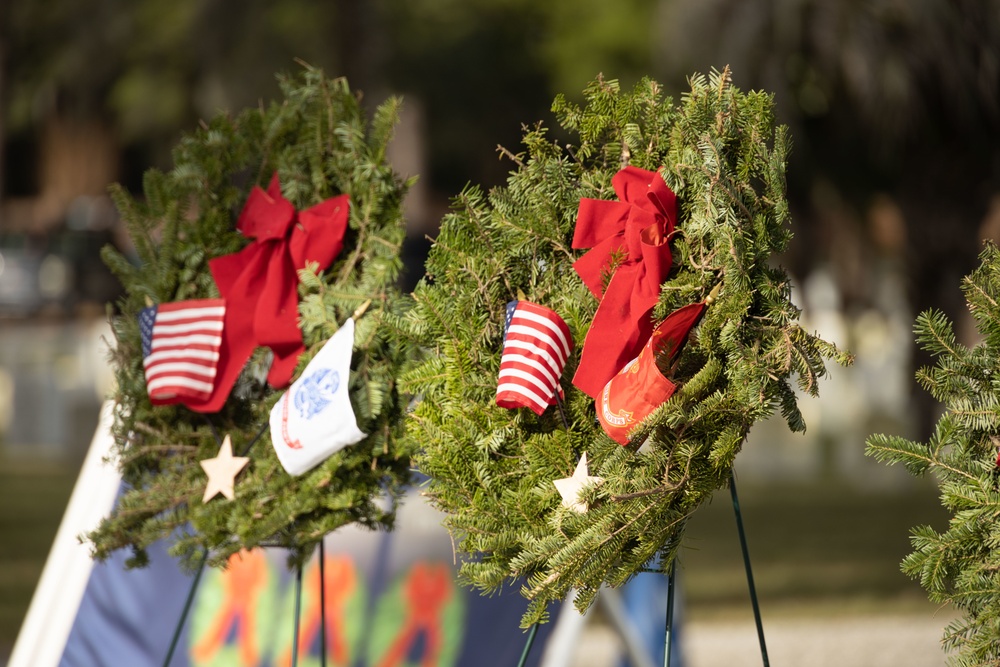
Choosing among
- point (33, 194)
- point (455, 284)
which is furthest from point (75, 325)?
point (455, 284)

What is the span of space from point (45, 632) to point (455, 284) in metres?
2.17

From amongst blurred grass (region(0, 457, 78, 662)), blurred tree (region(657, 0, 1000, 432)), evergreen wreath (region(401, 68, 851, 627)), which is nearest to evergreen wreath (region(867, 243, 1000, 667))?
evergreen wreath (region(401, 68, 851, 627))

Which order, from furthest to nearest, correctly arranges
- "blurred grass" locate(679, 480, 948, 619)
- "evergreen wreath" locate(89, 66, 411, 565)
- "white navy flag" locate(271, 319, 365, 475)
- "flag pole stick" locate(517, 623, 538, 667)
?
1. "blurred grass" locate(679, 480, 948, 619)
2. "evergreen wreath" locate(89, 66, 411, 565)
3. "white navy flag" locate(271, 319, 365, 475)
4. "flag pole stick" locate(517, 623, 538, 667)

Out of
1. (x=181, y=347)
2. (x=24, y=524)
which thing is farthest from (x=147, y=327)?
(x=24, y=524)

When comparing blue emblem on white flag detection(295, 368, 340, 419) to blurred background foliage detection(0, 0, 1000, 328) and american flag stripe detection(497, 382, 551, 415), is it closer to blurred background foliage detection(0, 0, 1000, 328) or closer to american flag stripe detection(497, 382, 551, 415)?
american flag stripe detection(497, 382, 551, 415)

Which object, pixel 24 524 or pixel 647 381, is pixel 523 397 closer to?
pixel 647 381

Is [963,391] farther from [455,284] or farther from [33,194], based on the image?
[33,194]

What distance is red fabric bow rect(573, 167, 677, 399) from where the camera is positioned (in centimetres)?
256

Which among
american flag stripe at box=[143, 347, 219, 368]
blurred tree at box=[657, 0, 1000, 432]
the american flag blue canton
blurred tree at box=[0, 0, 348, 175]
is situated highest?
blurred tree at box=[0, 0, 348, 175]

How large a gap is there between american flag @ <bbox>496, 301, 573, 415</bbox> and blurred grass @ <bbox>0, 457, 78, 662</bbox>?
16.1 ft

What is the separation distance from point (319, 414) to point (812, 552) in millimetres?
7122

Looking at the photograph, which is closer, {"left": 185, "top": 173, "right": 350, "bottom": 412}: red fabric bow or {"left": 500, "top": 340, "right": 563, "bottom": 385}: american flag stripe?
{"left": 500, "top": 340, "right": 563, "bottom": 385}: american flag stripe

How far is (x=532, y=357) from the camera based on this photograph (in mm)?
2600

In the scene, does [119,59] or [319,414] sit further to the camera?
[119,59]
